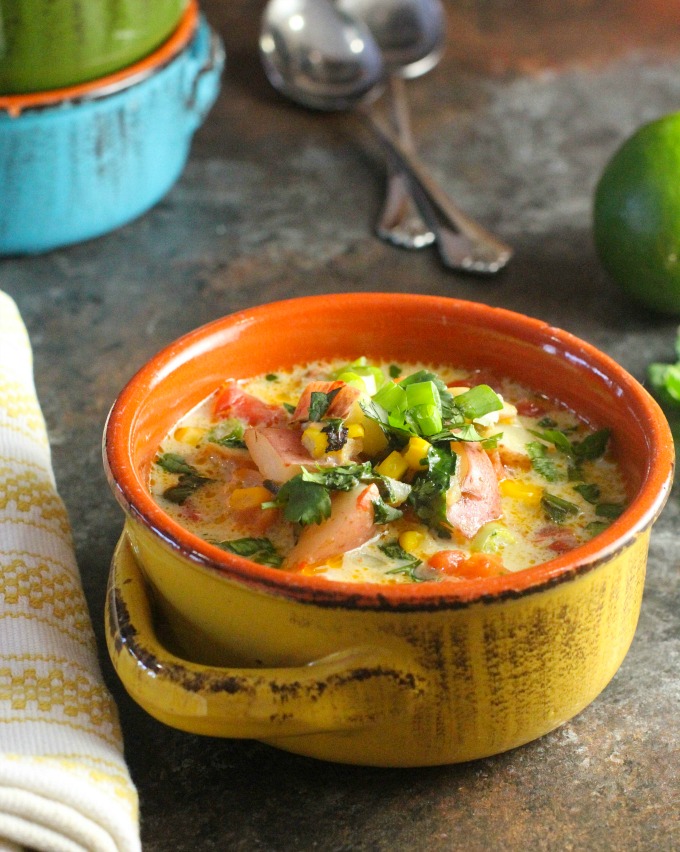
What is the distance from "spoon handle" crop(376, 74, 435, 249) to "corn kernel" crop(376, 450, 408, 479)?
4.92 ft

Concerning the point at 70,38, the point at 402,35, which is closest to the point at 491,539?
the point at 70,38

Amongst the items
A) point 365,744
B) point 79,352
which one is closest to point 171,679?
point 365,744

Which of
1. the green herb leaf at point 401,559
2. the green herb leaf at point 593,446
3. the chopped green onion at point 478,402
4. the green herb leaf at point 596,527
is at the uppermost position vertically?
the chopped green onion at point 478,402

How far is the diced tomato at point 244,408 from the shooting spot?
1806 mm

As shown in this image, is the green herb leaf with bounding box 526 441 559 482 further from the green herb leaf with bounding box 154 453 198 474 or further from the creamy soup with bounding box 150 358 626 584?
the green herb leaf with bounding box 154 453 198 474

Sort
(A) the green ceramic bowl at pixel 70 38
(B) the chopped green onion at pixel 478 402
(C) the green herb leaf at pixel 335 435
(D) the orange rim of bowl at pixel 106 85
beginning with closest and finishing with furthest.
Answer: (C) the green herb leaf at pixel 335 435
(B) the chopped green onion at pixel 478 402
(A) the green ceramic bowl at pixel 70 38
(D) the orange rim of bowl at pixel 106 85

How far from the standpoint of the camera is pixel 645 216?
254 centimetres

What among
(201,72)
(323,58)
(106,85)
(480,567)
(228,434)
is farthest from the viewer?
(323,58)

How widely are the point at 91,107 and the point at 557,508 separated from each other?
1.59 m

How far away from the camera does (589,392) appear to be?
70.5 inches

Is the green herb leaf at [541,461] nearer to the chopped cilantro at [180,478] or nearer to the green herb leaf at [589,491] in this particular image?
the green herb leaf at [589,491]

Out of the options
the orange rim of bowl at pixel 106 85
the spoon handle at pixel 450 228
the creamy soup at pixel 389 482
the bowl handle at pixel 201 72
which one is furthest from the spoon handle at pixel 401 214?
the creamy soup at pixel 389 482

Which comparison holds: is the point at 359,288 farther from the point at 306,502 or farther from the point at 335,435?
the point at 306,502

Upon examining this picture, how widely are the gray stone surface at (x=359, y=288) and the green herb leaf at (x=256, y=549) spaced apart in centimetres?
26
